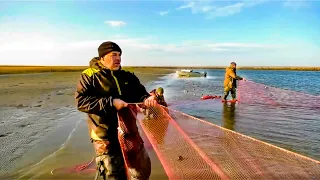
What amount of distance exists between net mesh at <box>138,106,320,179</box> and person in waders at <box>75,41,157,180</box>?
2.90ft

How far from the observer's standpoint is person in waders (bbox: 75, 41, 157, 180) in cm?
315

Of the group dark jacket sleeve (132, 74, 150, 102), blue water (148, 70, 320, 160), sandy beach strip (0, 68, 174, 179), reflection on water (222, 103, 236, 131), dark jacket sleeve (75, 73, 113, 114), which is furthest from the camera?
reflection on water (222, 103, 236, 131)

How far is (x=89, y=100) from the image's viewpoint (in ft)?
10.2

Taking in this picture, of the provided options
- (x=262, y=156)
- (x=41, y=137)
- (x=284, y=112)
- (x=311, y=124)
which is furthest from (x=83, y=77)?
(x=284, y=112)

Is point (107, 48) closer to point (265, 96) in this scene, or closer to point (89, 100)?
point (89, 100)

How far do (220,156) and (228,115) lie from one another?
21.3ft

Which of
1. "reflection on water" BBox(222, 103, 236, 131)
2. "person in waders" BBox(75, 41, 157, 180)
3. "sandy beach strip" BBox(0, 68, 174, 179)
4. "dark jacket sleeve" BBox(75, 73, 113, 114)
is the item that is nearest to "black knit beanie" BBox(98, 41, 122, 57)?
"person in waders" BBox(75, 41, 157, 180)

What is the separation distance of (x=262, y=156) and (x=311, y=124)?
6.40m

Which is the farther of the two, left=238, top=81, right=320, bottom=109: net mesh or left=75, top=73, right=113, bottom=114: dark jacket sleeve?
left=238, top=81, right=320, bottom=109: net mesh

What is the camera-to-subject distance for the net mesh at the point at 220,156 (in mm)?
3969

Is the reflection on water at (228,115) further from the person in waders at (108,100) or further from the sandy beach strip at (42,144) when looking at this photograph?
the person in waders at (108,100)

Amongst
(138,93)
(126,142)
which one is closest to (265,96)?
(138,93)

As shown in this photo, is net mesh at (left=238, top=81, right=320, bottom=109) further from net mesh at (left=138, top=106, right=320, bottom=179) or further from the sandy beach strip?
net mesh at (left=138, top=106, right=320, bottom=179)

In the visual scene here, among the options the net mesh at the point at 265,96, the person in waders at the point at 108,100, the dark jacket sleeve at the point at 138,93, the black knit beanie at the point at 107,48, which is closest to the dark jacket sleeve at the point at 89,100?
the person in waders at the point at 108,100
